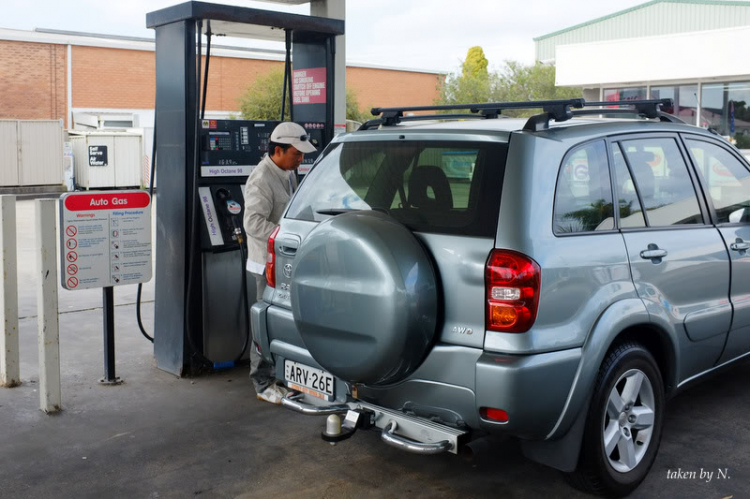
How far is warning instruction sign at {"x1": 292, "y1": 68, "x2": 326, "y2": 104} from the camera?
6.91 meters

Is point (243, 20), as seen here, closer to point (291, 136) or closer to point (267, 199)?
point (291, 136)

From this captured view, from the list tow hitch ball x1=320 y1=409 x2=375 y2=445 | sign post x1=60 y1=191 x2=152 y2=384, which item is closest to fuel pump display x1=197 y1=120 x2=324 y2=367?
sign post x1=60 y1=191 x2=152 y2=384

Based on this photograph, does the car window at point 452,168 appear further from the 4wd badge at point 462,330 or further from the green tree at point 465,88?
the green tree at point 465,88

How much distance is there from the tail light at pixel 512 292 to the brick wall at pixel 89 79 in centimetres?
3718

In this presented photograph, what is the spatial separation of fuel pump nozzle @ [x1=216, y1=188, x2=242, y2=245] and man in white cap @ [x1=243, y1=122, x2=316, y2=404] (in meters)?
0.59

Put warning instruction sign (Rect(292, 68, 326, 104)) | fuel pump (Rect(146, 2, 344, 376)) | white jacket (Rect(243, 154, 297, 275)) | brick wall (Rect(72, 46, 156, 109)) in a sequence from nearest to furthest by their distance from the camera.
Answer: white jacket (Rect(243, 154, 297, 275))
fuel pump (Rect(146, 2, 344, 376))
warning instruction sign (Rect(292, 68, 326, 104))
brick wall (Rect(72, 46, 156, 109))

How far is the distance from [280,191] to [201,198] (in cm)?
80

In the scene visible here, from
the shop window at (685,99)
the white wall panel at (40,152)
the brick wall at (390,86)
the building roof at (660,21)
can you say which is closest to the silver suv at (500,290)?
the shop window at (685,99)

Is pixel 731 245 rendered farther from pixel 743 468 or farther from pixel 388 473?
pixel 388 473

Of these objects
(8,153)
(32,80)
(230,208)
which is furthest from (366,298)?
(32,80)

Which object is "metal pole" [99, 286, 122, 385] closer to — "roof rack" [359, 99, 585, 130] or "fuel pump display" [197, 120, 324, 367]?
"fuel pump display" [197, 120, 324, 367]

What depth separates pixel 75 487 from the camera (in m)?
4.11

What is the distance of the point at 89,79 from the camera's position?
38.2 metres

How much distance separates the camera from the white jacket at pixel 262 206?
537 centimetres
